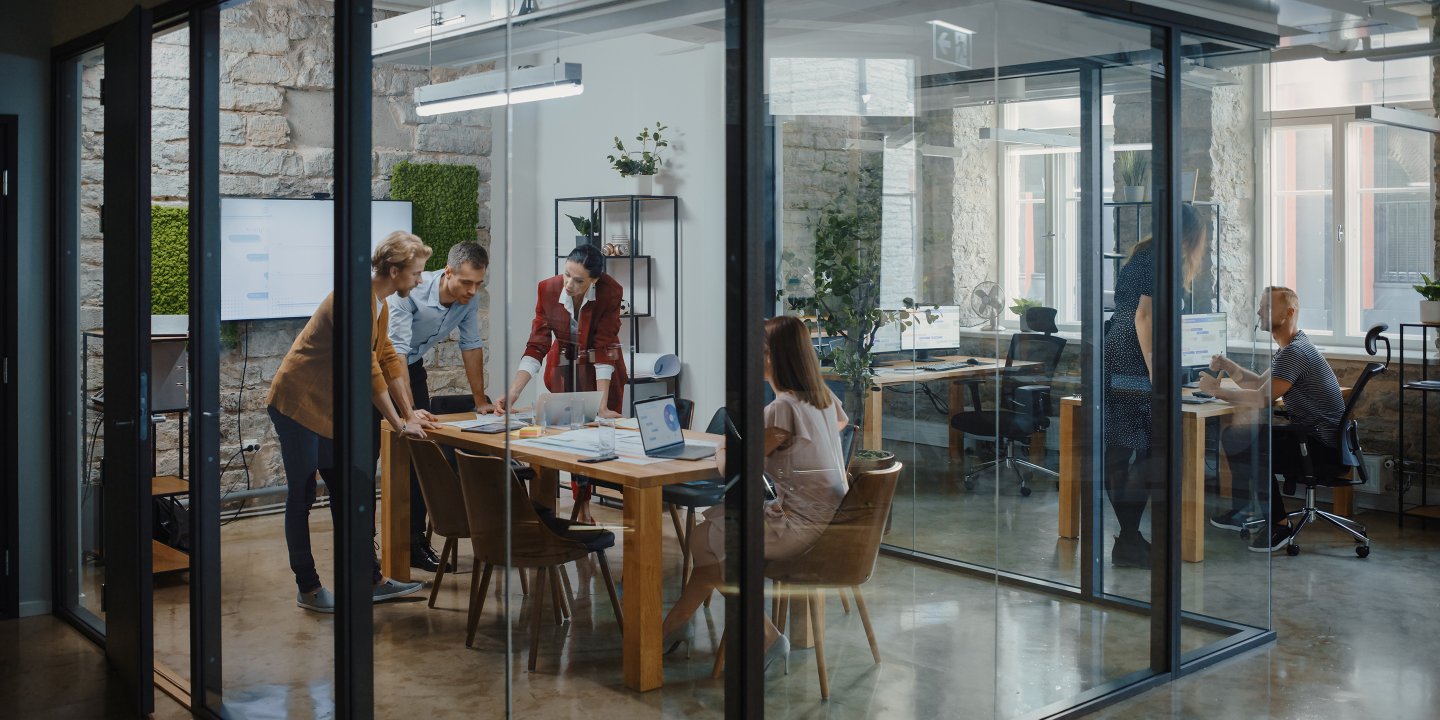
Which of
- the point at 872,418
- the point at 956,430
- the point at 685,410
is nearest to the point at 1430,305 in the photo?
the point at 956,430

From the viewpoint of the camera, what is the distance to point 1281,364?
646cm

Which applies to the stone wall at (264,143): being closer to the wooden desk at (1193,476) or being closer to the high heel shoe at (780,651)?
the high heel shoe at (780,651)

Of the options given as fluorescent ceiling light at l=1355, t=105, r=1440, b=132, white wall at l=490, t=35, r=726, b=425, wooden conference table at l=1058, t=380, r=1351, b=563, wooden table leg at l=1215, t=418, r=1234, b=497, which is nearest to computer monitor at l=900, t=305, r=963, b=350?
white wall at l=490, t=35, r=726, b=425

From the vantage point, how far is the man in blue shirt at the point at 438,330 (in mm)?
2963

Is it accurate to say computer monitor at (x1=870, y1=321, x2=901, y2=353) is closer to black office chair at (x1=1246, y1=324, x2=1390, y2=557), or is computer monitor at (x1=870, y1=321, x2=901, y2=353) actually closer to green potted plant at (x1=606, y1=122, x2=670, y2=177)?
green potted plant at (x1=606, y1=122, x2=670, y2=177)

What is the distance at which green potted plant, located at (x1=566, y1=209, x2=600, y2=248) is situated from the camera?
2.92m

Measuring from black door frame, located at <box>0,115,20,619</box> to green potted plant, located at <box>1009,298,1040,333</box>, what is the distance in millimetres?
3764

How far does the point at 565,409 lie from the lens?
2947 millimetres

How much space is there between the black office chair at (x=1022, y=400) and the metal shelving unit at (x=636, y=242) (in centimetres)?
109

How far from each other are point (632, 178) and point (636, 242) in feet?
0.49

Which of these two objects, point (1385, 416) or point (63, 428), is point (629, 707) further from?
point (1385, 416)

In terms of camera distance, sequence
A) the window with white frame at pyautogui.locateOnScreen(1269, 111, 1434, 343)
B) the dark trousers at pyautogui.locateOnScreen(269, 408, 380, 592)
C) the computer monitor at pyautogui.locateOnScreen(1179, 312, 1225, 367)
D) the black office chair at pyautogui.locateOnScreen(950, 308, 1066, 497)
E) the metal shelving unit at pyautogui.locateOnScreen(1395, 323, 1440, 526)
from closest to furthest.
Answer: the black office chair at pyautogui.locateOnScreen(950, 308, 1066, 497) < the dark trousers at pyautogui.locateOnScreen(269, 408, 380, 592) < the computer monitor at pyautogui.locateOnScreen(1179, 312, 1225, 367) < the metal shelving unit at pyautogui.locateOnScreen(1395, 323, 1440, 526) < the window with white frame at pyautogui.locateOnScreen(1269, 111, 1434, 343)

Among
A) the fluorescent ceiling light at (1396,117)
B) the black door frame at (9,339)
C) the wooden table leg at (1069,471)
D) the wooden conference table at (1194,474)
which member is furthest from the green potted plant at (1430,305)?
the black door frame at (9,339)

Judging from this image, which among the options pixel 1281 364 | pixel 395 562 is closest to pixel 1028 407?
pixel 395 562
